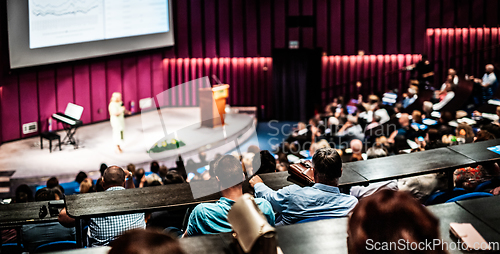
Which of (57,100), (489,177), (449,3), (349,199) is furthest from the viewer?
(449,3)

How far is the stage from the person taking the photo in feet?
25.9

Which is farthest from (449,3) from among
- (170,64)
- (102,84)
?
(102,84)

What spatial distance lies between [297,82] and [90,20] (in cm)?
536

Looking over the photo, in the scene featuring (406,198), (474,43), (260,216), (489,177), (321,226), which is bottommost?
(489,177)

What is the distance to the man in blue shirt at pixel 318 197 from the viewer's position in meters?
2.60

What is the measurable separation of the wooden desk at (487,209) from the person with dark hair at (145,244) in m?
1.34

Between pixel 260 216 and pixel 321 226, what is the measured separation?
515mm

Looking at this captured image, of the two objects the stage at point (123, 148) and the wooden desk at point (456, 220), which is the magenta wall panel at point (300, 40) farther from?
the wooden desk at point (456, 220)

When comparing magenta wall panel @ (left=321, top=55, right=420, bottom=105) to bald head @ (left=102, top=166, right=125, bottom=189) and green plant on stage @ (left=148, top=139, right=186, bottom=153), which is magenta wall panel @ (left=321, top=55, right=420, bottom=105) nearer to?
green plant on stage @ (left=148, top=139, right=186, bottom=153)

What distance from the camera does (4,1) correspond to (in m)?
8.27

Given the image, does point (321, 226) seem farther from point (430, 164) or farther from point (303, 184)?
point (430, 164)

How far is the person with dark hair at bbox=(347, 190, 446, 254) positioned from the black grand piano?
8.51 m

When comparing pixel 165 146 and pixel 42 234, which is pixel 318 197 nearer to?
pixel 42 234

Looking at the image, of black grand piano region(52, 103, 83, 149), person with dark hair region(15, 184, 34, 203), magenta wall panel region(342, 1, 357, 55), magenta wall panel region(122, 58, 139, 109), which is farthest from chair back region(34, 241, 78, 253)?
magenta wall panel region(342, 1, 357, 55)
